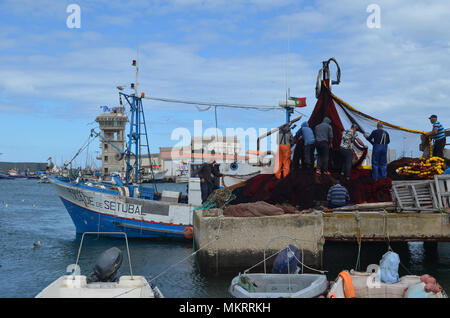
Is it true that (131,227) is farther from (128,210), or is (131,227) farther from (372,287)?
(372,287)

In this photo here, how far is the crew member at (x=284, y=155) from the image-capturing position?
1461 centimetres

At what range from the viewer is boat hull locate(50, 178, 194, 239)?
1817 centimetres

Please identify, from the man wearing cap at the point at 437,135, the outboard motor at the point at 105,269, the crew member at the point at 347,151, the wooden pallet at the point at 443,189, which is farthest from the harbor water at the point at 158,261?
the man wearing cap at the point at 437,135

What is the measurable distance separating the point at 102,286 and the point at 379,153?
939cm

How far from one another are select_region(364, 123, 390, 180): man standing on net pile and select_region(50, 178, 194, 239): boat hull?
7228mm

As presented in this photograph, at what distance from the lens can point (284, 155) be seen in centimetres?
1464

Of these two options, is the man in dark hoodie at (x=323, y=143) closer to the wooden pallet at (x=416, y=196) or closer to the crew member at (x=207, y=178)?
the wooden pallet at (x=416, y=196)

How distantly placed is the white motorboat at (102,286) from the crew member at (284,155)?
6809 mm

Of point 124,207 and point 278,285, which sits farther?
point 124,207

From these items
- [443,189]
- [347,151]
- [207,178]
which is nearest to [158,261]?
[207,178]

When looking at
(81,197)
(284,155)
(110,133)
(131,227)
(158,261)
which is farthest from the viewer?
(110,133)
